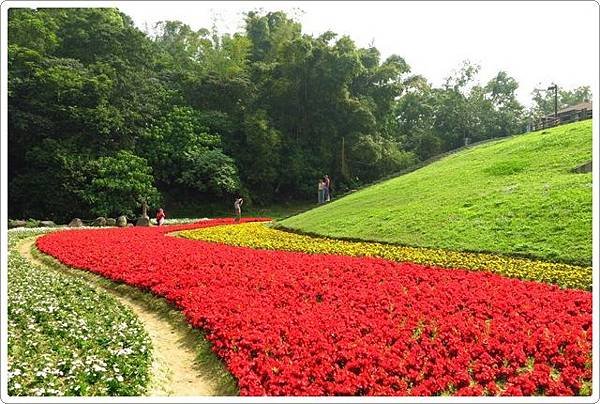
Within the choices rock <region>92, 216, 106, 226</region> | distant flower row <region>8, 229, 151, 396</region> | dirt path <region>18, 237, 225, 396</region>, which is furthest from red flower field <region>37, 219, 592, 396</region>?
rock <region>92, 216, 106, 226</region>

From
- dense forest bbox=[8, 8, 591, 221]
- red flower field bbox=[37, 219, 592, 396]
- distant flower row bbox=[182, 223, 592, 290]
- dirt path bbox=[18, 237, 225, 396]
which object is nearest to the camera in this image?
red flower field bbox=[37, 219, 592, 396]

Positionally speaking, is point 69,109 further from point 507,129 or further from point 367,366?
point 507,129

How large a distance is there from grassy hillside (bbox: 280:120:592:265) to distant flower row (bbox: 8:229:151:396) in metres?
10.0

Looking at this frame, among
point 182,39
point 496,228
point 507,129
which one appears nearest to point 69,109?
point 496,228

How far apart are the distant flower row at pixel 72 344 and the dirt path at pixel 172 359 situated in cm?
23

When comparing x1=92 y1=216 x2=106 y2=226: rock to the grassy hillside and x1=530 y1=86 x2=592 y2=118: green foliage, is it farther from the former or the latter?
x1=530 y1=86 x2=592 y2=118: green foliage

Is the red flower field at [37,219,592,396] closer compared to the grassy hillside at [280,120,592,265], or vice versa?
the red flower field at [37,219,592,396]

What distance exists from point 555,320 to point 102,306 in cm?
908

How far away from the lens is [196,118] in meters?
44.9

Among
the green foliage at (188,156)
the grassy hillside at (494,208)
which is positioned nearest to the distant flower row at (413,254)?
the grassy hillside at (494,208)

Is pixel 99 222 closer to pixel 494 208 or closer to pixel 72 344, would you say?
pixel 494 208

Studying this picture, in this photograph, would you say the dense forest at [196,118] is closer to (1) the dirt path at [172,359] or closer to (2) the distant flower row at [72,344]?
(2) the distant flower row at [72,344]

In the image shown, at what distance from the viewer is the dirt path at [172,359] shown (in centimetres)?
746

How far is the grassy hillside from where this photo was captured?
48.4 feet
